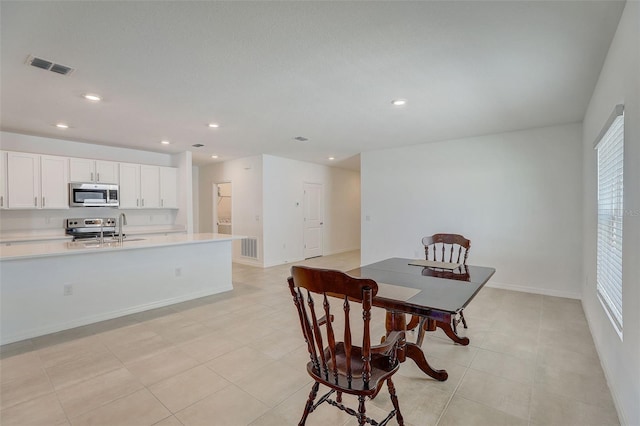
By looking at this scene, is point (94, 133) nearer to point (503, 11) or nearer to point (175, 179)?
point (175, 179)

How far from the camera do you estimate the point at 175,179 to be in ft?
20.6

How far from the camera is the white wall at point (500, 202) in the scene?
423 cm

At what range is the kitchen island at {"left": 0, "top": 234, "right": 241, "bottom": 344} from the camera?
2.91 metres

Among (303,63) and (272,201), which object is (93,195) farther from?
(303,63)

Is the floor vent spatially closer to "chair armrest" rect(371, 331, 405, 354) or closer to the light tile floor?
the light tile floor

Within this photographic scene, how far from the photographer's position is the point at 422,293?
6.17 feet

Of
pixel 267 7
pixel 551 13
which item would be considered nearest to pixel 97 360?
pixel 267 7

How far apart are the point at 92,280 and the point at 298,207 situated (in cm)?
451

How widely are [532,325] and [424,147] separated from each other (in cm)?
332

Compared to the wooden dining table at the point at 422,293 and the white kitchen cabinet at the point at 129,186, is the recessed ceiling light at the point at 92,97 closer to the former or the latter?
the white kitchen cabinet at the point at 129,186

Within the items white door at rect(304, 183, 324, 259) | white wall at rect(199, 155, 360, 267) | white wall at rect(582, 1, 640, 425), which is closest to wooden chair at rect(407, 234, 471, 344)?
white wall at rect(582, 1, 640, 425)

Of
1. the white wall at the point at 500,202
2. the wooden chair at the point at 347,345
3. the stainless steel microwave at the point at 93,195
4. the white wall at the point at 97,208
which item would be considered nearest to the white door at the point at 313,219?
the white wall at the point at 500,202

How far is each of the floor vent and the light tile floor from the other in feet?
10.1

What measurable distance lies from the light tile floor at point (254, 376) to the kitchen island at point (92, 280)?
0.20 m
